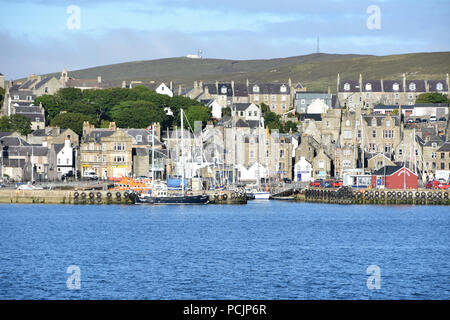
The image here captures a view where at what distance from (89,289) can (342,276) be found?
12377mm

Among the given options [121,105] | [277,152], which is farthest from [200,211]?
[121,105]

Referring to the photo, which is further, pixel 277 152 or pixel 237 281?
pixel 277 152

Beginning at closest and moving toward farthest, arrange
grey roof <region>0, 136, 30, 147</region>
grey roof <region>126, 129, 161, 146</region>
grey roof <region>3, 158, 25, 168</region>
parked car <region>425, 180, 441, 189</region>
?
parked car <region>425, 180, 441, 189</region> < grey roof <region>3, 158, 25, 168</region> < grey roof <region>0, 136, 30, 147</region> < grey roof <region>126, 129, 161, 146</region>

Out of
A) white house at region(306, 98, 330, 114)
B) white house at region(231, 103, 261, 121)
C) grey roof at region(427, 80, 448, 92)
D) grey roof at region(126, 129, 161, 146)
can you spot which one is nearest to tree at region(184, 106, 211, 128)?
white house at region(231, 103, 261, 121)

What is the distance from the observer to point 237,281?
43.6 metres

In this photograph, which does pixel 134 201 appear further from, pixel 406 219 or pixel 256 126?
pixel 256 126

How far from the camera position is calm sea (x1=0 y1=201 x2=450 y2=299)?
41.6 metres

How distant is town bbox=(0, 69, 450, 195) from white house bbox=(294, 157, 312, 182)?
5.0 inches

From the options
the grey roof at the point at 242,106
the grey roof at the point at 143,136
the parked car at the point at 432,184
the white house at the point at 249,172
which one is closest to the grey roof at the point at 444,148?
the parked car at the point at 432,184

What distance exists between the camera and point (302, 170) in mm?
117188

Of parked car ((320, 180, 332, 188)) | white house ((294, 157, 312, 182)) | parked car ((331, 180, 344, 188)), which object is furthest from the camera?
white house ((294, 157, 312, 182))

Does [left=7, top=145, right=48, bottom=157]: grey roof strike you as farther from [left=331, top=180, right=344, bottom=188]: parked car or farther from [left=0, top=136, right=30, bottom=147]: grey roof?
[left=331, top=180, right=344, bottom=188]: parked car

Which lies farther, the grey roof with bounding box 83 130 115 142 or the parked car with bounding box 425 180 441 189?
the grey roof with bounding box 83 130 115 142

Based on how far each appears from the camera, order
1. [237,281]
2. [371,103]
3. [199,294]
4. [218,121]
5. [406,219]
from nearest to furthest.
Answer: [199,294], [237,281], [406,219], [218,121], [371,103]
